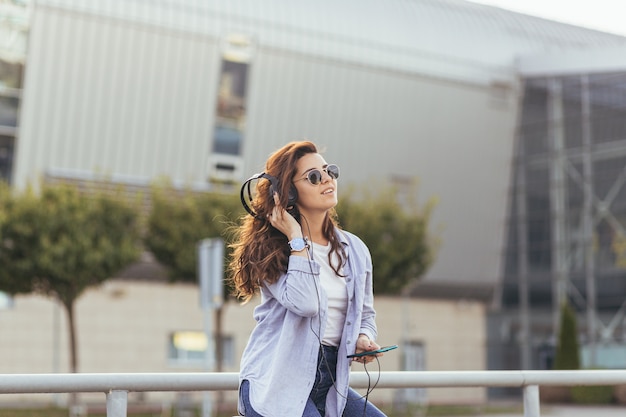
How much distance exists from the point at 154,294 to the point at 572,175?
40.5 feet

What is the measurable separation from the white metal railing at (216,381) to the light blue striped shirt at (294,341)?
33cm

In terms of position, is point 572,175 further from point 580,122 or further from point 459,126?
point 459,126

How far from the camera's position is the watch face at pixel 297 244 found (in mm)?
3572

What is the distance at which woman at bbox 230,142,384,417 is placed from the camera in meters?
3.50

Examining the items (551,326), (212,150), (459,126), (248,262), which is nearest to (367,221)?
(212,150)

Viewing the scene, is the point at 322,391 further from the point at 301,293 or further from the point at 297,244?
the point at 297,244

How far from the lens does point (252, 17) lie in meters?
27.8

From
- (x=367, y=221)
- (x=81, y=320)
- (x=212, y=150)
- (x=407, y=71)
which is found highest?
(x=407, y=71)

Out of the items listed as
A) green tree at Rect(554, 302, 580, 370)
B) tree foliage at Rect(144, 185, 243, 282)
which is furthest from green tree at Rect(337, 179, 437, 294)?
green tree at Rect(554, 302, 580, 370)

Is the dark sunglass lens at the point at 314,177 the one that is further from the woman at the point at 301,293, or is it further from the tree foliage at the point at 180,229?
the tree foliage at the point at 180,229

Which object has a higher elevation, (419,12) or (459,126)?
(419,12)

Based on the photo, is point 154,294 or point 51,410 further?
point 154,294

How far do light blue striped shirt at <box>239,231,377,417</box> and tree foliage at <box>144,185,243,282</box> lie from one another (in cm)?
1818

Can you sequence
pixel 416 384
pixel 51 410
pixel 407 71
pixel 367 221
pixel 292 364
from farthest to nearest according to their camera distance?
pixel 407 71 < pixel 367 221 < pixel 51 410 < pixel 416 384 < pixel 292 364
